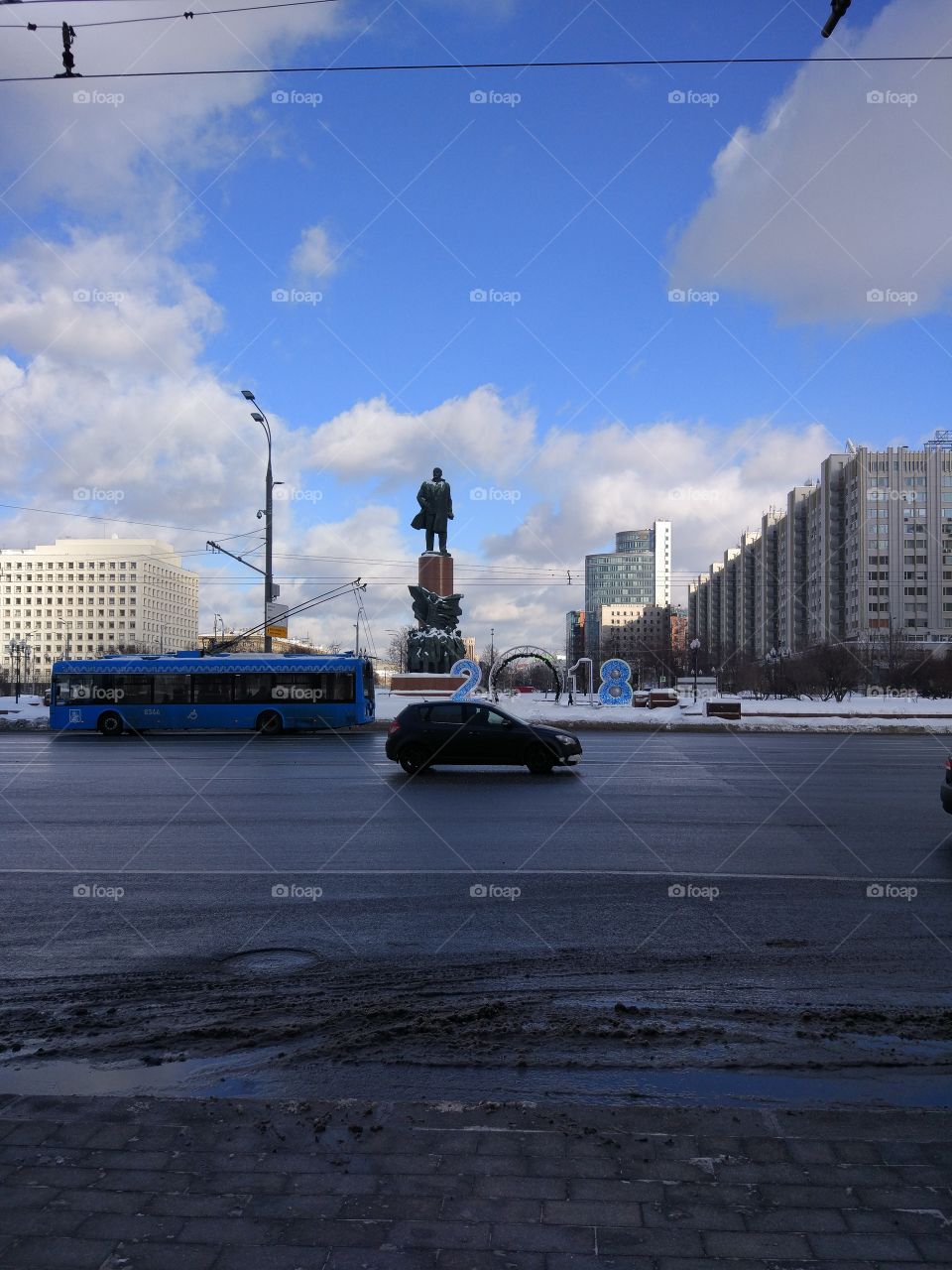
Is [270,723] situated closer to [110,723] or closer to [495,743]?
[110,723]

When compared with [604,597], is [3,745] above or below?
below

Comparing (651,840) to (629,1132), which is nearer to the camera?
(629,1132)

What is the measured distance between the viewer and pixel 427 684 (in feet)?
152

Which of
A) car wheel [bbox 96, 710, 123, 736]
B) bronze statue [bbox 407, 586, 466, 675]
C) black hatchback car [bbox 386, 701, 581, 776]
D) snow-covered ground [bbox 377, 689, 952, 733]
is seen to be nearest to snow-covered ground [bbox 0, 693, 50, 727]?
car wheel [bbox 96, 710, 123, 736]

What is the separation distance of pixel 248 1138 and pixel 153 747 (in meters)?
22.2

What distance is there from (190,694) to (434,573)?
20.1m

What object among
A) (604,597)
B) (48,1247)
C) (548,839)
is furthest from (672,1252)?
(604,597)

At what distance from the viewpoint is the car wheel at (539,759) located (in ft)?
55.4

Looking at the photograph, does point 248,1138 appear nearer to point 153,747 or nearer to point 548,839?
point 548,839

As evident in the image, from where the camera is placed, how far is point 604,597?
187 metres

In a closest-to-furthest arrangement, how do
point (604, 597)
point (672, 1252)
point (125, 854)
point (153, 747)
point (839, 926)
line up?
point (672, 1252)
point (839, 926)
point (125, 854)
point (153, 747)
point (604, 597)

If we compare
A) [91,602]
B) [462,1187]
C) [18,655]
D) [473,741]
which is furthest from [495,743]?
[91,602]

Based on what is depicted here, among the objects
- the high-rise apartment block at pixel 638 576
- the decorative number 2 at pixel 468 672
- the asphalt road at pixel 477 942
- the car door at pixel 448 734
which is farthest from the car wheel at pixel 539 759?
the high-rise apartment block at pixel 638 576

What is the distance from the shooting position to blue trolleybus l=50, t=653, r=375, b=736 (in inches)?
1230
